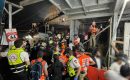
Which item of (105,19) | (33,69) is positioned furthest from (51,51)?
(105,19)

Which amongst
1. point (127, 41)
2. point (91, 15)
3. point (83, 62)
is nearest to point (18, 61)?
point (83, 62)

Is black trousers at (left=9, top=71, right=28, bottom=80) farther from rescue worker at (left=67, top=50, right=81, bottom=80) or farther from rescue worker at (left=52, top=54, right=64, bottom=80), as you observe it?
rescue worker at (left=67, top=50, right=81, bottom=80)

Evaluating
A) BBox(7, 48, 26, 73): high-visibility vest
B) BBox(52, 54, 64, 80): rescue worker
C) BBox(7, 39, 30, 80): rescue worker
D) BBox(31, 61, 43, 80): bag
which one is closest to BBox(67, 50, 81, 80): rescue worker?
BBox(52, 54, 64, 80): rescue worker

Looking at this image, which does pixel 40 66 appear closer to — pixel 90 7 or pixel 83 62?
pixel 83 62

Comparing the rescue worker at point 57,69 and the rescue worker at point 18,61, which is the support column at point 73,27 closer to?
the rescue worker at point 57,69

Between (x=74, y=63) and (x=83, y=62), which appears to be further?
(x=83, y=62)

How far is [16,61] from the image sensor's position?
6.37 metres

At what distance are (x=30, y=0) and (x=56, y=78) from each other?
189 inches

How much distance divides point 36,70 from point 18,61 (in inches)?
25.5

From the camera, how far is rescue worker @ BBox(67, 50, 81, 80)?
6.65m

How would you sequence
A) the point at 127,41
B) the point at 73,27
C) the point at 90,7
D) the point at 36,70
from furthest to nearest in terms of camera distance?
the point at 73,27 < the point at 90,7 < the point at 127,41 < the point at 36,70

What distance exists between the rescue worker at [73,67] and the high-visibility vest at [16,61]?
153 cm

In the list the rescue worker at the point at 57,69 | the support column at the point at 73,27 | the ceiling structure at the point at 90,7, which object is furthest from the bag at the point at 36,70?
the support column at the point at 73,27

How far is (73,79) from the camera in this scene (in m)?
6.97
